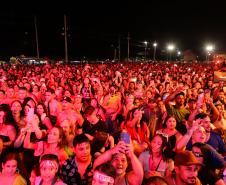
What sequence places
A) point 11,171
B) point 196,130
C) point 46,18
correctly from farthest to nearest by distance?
point 46,18 → point 196,130 → point 11,171

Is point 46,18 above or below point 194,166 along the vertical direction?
above

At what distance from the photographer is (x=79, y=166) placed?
420cm

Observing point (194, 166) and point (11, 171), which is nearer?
point (194, 166)

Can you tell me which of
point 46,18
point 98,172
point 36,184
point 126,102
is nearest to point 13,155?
point 36,184

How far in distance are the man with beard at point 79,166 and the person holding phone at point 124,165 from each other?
34 cm

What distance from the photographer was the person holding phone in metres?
3.80

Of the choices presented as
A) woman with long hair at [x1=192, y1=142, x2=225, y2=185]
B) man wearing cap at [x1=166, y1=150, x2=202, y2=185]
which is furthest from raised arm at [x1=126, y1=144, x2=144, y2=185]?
woman with long hair at [x1=192, y1=142, x2=225, y2=185]

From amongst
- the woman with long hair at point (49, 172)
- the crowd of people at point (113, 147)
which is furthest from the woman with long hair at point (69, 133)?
the woman with long hair at point (49, 172)

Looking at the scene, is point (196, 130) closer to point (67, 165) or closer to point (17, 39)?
point (67, 165)

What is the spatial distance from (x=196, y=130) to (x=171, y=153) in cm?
61

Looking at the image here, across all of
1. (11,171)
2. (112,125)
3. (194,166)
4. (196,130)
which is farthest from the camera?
(112,125)

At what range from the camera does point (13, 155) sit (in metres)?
4.16

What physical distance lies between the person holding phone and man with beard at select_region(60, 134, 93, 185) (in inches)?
13.5

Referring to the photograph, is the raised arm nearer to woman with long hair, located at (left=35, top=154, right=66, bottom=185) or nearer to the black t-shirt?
woman with long hair, located at (left=35, top=154, right=66, bottom=185)
